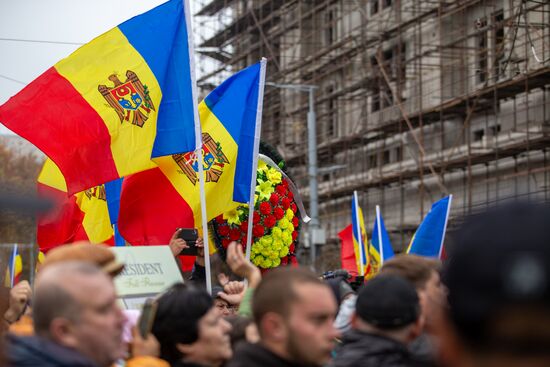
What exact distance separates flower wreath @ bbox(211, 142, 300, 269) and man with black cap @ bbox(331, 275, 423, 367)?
5.01 m

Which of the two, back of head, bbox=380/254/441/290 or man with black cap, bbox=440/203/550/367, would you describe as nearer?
man with black cap, bbox=440/203/550/367

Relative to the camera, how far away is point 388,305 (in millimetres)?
4180

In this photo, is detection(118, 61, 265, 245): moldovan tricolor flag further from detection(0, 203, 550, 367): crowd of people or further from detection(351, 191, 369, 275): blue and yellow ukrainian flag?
detection(351, 191, 369, 275): blue and yellow ukrainian flag

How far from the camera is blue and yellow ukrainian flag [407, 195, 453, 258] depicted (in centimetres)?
1272

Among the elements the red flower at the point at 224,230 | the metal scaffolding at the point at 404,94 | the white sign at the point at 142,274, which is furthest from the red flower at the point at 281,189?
the metal scaffolding at the point at 404,94

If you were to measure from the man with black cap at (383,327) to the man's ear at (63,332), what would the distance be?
115 cm

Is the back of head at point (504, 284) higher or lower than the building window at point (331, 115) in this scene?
lower

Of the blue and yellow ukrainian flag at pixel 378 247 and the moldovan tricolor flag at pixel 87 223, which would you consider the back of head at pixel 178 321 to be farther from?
the blue and yellow ukrainian flag at pixel 378 247

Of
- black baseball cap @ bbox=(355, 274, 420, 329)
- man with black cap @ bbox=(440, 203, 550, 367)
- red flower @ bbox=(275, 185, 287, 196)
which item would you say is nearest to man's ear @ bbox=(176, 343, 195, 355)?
black baseball cap @ bbox=(355, 274, 420, 329)

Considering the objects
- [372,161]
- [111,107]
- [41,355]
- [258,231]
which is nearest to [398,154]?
[372,161]

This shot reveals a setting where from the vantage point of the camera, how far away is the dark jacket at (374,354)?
4.02 m

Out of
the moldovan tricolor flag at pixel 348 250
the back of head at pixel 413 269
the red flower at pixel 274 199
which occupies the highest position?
the red flower at pixel 274 199

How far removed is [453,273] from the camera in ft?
5.66

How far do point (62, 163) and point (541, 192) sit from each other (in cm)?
1780
